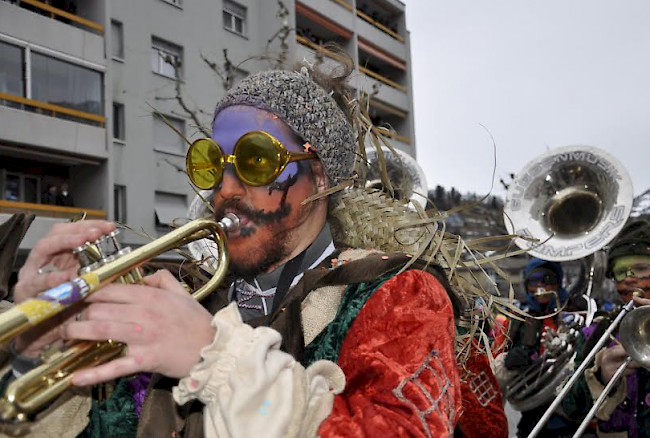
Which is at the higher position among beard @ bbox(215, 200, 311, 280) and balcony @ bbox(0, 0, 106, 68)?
balcony @ bbox(0, 0, 106, 68)

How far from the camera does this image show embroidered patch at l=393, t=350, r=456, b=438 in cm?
141

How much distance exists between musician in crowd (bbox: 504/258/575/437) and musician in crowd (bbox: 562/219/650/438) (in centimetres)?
64

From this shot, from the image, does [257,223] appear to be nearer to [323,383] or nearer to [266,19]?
[323,383]

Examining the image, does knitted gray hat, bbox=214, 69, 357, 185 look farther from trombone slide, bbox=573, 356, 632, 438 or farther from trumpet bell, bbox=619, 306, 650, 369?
trombone slide, bbox=573, 356, 632, 438

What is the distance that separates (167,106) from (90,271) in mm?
15075

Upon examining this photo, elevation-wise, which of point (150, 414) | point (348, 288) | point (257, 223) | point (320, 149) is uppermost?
point (320, 149)

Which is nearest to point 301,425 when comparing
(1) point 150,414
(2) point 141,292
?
(2) point 141,292

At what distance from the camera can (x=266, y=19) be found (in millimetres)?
19547

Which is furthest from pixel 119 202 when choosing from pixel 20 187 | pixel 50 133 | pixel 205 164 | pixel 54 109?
pixel 205 164

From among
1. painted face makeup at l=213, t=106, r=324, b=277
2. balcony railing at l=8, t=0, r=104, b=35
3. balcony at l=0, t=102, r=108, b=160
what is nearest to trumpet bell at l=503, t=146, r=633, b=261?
painted face makeup at l=213, t=106, r=324, b=277

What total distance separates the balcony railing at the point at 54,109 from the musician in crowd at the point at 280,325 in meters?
12.3

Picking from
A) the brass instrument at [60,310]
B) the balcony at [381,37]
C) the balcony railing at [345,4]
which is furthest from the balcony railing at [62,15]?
the brass instrument at [60,310]

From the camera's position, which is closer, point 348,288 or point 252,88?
point 348,288

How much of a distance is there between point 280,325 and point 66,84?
13.8 m
